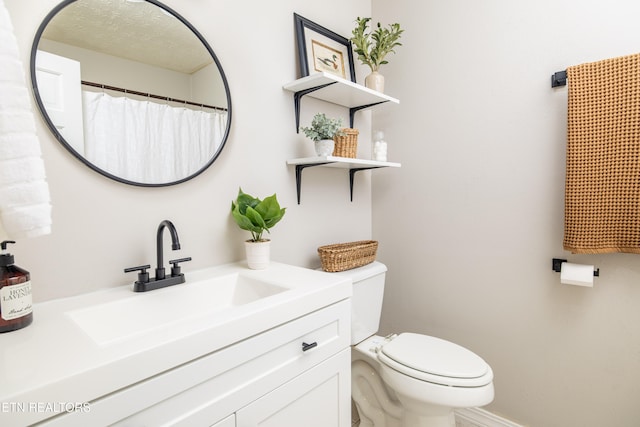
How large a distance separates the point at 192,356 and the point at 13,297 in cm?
40

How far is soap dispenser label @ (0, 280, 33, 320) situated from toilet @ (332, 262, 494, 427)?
1.07m

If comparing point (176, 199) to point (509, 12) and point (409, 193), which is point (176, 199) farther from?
point (509, 12)

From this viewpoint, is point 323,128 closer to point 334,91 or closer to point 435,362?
point 334,91

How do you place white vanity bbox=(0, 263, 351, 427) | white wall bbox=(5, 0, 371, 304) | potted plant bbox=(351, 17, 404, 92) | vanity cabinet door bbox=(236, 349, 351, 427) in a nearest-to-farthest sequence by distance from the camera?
white vanity bbox=(0, 263, 351, 427) < vanity cabinet door bbox=(236, 349, 351, 427) < white wall bbox=(5, 0, 371, 304) < potted plant bbox=(351, 17, 404, 92)

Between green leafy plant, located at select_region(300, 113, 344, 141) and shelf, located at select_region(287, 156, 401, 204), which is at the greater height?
green leafy plant, located at select_region(300, 113, 344, 141)

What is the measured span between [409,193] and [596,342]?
3.47ft

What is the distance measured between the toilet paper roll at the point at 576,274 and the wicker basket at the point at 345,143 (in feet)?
3.43

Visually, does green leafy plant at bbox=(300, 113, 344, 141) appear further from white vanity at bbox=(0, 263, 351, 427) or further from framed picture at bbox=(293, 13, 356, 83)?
white vanity at bbox=(0, 263, 351, 427)

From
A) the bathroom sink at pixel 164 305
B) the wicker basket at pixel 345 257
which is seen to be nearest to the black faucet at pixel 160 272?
the bathroom sink at pixel 164 305

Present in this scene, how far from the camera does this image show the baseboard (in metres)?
1.55

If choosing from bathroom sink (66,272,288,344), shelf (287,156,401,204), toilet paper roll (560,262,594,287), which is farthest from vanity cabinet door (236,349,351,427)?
Answer: toilet paper roll (560,262,594,287)

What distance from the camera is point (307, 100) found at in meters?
1.59

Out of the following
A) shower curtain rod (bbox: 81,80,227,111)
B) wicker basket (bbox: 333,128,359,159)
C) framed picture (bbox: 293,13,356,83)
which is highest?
framed picture (bbox: 293,13,356,83)

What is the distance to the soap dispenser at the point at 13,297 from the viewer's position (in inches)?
25.8
